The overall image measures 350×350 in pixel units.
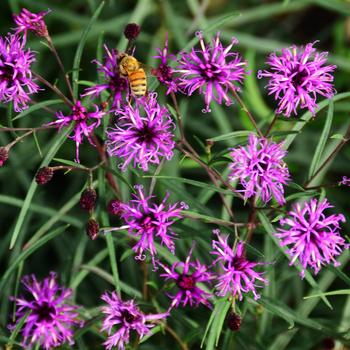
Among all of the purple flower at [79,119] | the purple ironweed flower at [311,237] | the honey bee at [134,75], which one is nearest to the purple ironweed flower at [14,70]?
the purple flower at [79,119]

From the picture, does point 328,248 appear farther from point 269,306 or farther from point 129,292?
point 129,292

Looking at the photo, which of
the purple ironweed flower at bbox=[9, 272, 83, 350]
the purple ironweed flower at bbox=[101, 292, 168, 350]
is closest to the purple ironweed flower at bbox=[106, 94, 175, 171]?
the purple ironweed flower at bbox=[101, 292, 168, 350]

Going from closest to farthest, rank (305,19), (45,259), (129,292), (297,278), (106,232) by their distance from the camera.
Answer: (106,232), (129,292), (297,278), (45,259), (305,19)

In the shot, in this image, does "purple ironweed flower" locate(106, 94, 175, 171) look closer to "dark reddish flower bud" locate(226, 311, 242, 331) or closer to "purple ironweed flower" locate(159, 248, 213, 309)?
"purple ironweed flower" locate(159, 248, 213, 309)

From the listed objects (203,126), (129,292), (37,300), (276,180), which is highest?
(203,126)

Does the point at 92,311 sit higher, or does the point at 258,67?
the point at 258,67

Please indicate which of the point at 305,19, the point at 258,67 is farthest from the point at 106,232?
the point at 305,19
